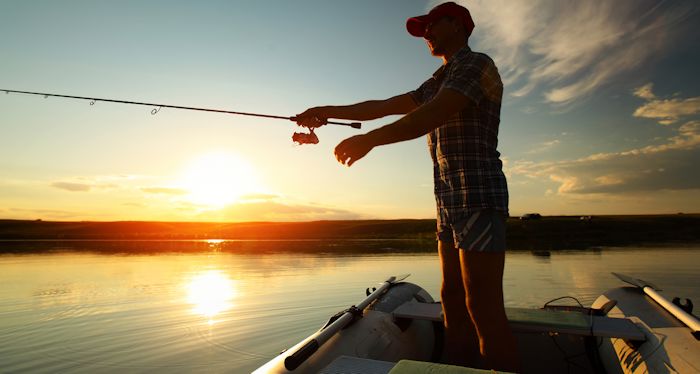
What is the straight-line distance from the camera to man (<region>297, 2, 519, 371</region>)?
6.88 ft

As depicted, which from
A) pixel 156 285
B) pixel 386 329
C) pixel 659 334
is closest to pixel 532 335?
pixel 659 334

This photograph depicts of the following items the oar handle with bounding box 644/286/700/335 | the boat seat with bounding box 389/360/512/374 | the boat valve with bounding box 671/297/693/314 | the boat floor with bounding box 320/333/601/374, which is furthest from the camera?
the boat floor with bounding box 320/333/601/374

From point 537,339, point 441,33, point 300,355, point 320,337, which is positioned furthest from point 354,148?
point 537,339

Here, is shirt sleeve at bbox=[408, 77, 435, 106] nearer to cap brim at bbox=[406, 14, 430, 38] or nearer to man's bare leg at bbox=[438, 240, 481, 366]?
cap brim at bbox=[406, 14, 430, 38]

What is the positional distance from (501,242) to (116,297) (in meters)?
12.0

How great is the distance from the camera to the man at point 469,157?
210cm

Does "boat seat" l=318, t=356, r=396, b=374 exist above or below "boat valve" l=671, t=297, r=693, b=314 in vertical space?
below

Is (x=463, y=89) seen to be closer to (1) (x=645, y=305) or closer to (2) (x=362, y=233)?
(1) (x=645, y=305)

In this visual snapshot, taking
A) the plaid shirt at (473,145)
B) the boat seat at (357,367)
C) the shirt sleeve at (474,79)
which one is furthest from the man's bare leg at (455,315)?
the shirt sleeve at (474,79)

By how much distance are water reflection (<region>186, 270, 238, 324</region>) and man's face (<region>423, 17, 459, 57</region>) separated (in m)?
7.85

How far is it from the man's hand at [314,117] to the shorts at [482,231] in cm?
166

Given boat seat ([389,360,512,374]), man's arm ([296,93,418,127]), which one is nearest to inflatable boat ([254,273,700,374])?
boat seat ([389,360,512,374])

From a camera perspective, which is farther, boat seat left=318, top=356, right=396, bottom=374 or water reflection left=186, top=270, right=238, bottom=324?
water reflection left=186, top=270, right=238, bottom=324

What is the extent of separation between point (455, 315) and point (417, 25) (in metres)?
2.12
